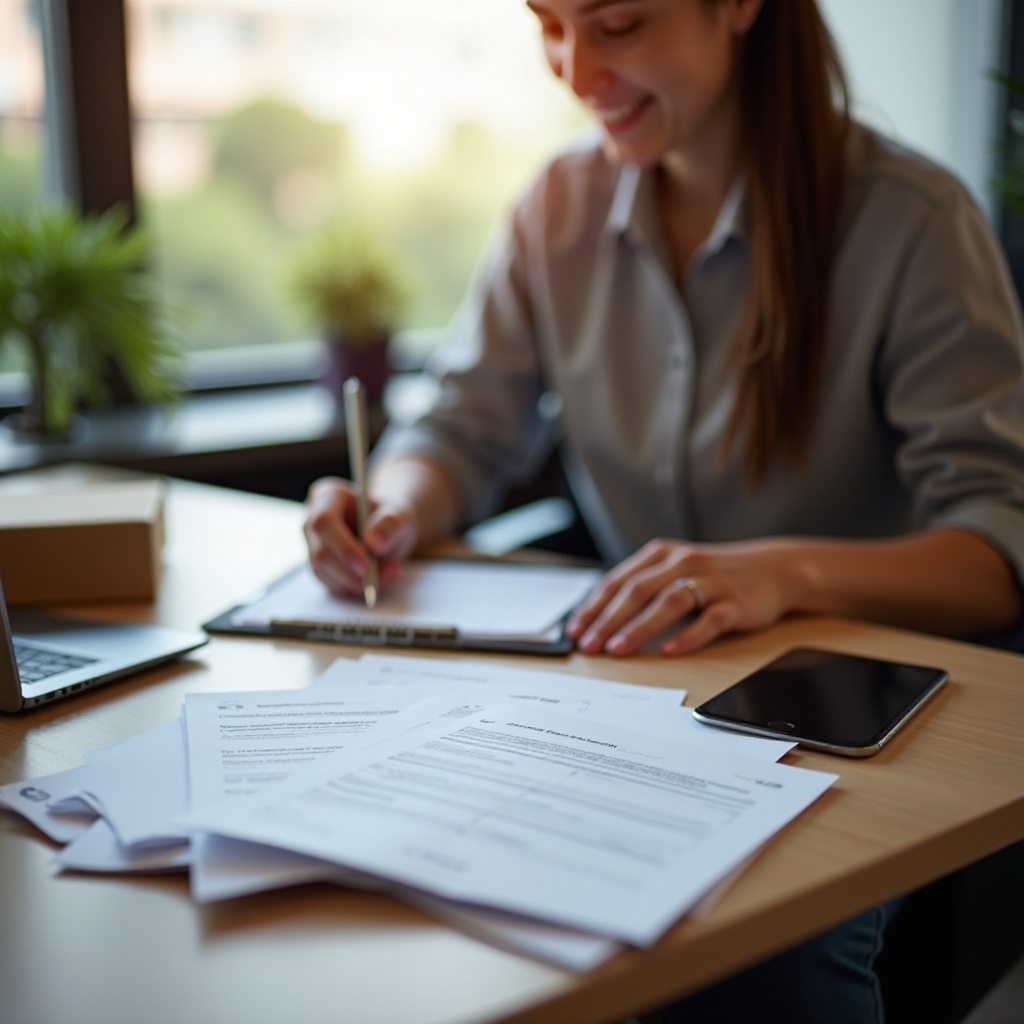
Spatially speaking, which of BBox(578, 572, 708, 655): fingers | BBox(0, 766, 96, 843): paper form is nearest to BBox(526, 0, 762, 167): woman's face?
BBox(578, 572, 708, 655): fingers

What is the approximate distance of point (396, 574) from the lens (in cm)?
122

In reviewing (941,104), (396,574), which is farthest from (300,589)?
(941,104)

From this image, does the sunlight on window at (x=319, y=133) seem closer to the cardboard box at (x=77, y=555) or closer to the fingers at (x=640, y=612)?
the cardboard box at (x=77, y=555)

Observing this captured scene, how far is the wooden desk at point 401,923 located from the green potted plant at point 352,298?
4.29ft

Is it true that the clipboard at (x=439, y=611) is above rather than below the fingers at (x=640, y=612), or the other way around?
below

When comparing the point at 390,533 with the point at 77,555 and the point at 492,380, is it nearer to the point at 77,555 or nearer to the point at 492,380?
the point at 77,555

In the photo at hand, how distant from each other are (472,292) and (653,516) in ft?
1.33

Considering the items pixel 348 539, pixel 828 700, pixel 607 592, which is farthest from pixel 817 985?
pixel 348 539

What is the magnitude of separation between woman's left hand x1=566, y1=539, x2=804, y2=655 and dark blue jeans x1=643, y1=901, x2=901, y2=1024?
24 cm

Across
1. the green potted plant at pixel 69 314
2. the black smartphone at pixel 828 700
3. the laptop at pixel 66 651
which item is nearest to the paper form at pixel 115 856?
the laptop at pixel 66 651

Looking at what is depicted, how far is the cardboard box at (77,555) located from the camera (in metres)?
1.14

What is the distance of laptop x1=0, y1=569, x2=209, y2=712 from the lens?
0.89 meters

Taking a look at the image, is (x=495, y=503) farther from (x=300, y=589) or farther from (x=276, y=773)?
(x=276, y=773)

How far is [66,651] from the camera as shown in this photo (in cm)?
100
